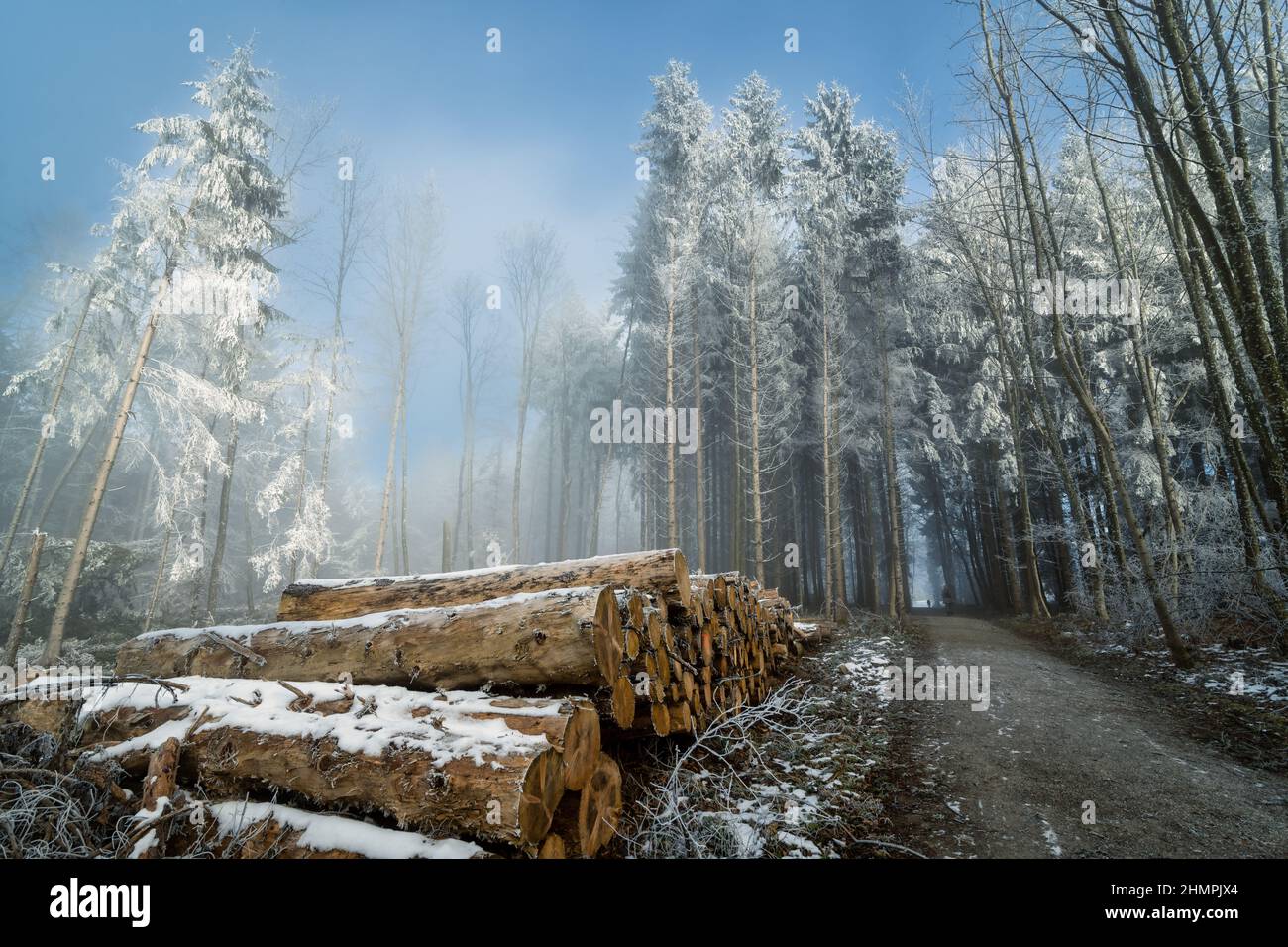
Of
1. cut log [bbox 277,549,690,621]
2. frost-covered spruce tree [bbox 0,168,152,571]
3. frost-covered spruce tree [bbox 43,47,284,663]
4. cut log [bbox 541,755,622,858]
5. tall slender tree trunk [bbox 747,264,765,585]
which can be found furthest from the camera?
frost-covered spruce tree [bbox 0,168,152,571]

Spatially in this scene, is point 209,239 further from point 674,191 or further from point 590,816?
point 590,816

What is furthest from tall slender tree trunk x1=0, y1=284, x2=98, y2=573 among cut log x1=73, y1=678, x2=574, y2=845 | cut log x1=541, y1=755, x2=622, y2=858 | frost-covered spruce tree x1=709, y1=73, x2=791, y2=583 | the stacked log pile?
cut log x1=541, y1=755, x2=622, y2=858

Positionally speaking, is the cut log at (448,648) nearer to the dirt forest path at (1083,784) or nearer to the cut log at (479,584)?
the cut log at (479,584)

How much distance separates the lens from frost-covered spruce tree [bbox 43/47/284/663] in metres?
10.6

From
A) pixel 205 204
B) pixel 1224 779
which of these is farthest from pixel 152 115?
pixel 1224 779

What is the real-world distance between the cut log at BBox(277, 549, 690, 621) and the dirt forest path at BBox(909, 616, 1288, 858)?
241 cm

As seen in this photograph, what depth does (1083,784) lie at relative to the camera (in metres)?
3.88

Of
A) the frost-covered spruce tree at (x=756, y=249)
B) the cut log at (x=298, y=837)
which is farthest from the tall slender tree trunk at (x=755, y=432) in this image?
the cut log at (x=298, y=837)

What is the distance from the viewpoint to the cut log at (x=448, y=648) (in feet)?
9.78

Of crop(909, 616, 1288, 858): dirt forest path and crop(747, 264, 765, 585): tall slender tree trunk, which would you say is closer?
crop(909, 616, 1288, 858): dirt forest path

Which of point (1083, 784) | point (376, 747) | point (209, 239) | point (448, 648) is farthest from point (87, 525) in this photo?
point (1083, 784)

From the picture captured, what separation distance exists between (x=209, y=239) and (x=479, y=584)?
608 inches

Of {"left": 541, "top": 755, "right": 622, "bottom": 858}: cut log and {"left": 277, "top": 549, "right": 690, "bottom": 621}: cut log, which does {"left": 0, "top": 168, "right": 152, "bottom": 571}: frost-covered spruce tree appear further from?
{"left": 541, "top": 755, "right": 622, "bottom": 858}: cut log

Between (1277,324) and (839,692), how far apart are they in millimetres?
5662
